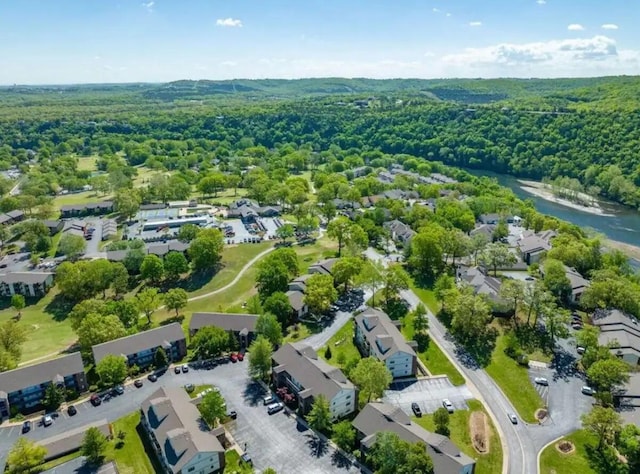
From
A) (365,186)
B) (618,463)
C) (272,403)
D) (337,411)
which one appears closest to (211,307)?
(272,403)

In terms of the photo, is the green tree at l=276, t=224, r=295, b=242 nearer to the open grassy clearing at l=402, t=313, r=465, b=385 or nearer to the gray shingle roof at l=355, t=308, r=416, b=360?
the gray shingle roof at l=355, t=308, r=416, b=360

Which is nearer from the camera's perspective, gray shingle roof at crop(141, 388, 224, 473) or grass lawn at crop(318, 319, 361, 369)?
gray shingle roof at crop(141, 388, 224, 473)

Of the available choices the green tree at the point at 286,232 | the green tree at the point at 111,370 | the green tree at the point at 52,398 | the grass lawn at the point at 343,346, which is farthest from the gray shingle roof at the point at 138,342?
the green tree at the point at 286,232

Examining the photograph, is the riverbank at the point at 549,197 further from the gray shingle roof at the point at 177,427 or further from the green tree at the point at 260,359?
the gray shingle roof at the point at 177,427

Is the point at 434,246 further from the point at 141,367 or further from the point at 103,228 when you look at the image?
the point at 103,228

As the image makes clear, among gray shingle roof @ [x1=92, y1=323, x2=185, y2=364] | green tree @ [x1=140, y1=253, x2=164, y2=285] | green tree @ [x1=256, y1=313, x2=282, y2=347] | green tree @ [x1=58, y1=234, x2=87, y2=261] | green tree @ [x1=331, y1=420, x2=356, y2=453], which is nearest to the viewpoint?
green tree @ [x1=331, y1=420, x2=356, y2=453]

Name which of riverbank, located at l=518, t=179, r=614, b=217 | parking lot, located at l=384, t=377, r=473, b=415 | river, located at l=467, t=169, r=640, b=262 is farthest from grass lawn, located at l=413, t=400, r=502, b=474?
riverbank, located at l=518, t=179, r=614, b=217
